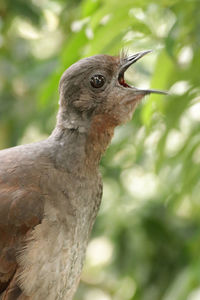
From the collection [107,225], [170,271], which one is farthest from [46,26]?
[170,271]

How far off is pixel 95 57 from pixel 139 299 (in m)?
2.64

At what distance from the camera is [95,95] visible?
319 cm

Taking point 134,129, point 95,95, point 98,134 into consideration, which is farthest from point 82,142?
point 134,129

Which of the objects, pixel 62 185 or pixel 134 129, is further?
pixel 134 129

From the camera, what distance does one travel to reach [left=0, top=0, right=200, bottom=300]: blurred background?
3328 millimetres

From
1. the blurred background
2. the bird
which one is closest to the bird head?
the bird

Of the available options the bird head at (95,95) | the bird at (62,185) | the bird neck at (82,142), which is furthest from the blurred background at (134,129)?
the bird neck at (82,142)

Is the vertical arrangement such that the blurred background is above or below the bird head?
above

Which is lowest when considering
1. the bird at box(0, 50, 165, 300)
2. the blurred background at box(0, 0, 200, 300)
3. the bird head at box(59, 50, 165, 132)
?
the bird at box(0, 50, 165, 300)

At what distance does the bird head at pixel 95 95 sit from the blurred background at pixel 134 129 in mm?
114

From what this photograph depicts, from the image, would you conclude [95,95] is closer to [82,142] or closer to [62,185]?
[82,142]

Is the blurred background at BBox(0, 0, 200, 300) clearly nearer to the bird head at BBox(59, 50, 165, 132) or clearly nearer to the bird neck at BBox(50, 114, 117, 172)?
the bird head at BBox(59, 50, 165, 132)

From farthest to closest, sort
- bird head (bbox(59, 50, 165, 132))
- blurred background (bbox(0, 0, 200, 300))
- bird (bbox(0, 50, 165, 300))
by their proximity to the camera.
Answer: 1. blurred background (bbox(0, 0, 200, 300))
2. bird head (bbox(59, 50, 165, 132))
3. bird (bbox(0, 50, 165, 300))

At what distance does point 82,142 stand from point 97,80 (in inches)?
12.5
